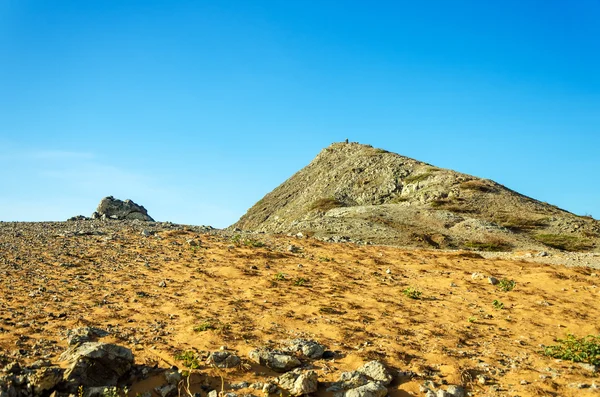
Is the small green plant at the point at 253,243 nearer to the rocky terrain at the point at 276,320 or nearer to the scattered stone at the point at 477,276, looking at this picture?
the rocky terrain at the point at 276,320

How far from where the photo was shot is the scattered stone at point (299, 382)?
10453 millimetres

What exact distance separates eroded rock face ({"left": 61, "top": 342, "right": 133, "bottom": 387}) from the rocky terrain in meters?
0.03

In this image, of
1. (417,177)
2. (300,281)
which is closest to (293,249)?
(300,281)

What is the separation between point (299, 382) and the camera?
10539mm

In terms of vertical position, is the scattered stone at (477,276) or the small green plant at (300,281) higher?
the scattered stone at (477,276)

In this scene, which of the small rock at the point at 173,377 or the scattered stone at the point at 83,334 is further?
the scattered stone at the point at 83,334

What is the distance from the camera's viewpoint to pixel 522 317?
52.9 feet

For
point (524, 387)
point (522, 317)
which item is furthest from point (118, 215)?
point (524, 387)

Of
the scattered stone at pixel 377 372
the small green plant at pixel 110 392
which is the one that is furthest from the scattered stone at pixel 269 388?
the small green plant at pixel 110 392

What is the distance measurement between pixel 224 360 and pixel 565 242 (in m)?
44.4

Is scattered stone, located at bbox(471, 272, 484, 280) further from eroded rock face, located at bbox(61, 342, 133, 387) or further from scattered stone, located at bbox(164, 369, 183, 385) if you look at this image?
eroded rock face, located at bbox(61, 342, 133, 387)

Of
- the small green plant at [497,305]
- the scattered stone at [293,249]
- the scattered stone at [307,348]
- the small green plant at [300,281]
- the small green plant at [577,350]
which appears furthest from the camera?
the scattered stone at [293,249]

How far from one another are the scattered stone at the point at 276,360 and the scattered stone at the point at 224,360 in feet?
1.37

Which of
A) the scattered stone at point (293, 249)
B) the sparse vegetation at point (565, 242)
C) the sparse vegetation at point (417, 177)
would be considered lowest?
the scattered stone at point (293, 249)
